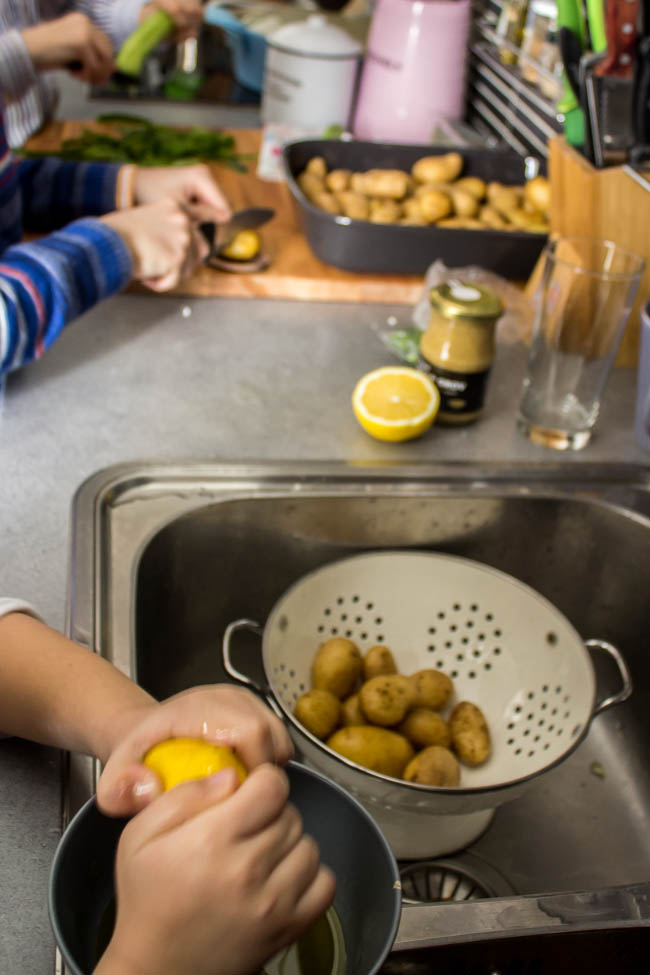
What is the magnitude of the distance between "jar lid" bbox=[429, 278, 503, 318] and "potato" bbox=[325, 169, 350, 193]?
1.57ft

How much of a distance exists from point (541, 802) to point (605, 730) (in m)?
0.12

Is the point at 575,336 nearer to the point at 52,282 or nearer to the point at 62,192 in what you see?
the point at 52,282

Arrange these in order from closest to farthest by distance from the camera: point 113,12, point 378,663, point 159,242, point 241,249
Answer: point 378,663 < point 159,242 < point 241,249 < point 113,12

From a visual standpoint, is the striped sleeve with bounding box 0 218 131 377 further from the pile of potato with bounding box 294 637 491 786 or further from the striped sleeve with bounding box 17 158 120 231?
the pile of potato with bounding box 294 637 491 786

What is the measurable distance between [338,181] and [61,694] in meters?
0.98

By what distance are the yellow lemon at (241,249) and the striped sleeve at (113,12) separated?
3.61 feet

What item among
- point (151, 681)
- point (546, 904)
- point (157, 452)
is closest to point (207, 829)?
point (546, 904)

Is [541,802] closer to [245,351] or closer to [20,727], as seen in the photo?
[20,727]

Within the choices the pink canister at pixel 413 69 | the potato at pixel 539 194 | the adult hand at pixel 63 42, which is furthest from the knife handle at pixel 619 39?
the adult hand at pixel 63 42

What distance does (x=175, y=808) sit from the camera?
411 millimetres

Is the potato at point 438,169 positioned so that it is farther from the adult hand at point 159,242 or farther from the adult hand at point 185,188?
the adult hand at point 159,242

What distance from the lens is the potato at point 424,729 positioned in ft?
2.50

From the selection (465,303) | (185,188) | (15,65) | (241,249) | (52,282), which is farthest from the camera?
(15,65)

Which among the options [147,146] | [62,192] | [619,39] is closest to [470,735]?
[619,39]
